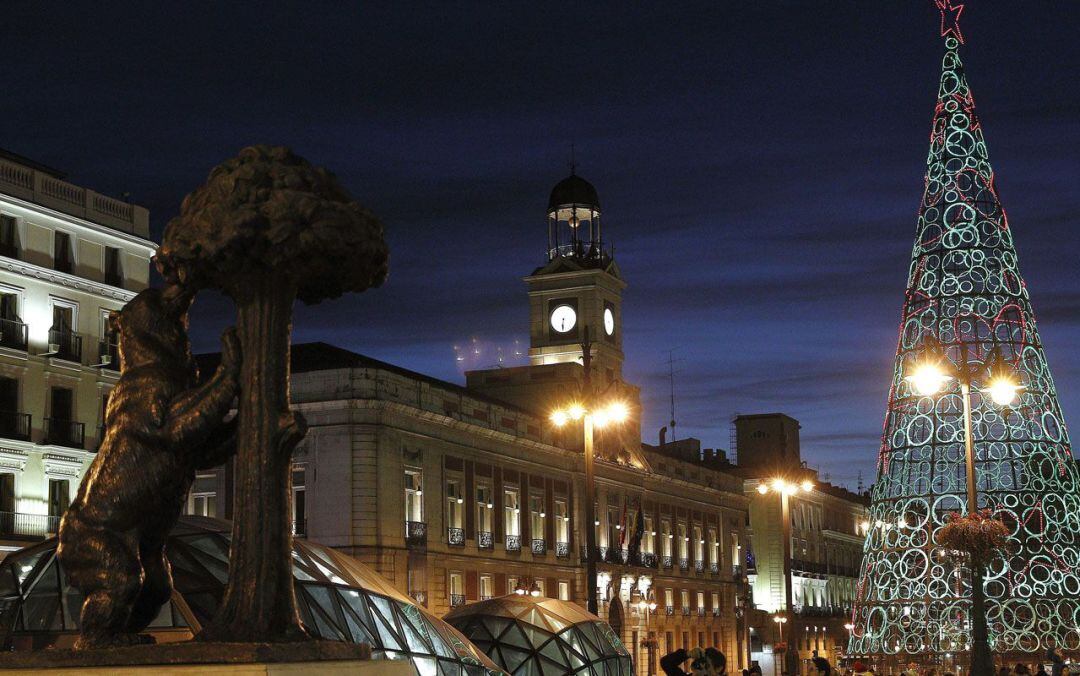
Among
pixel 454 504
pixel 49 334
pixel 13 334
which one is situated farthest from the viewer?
pixel 454 504

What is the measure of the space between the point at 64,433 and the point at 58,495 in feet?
5.95

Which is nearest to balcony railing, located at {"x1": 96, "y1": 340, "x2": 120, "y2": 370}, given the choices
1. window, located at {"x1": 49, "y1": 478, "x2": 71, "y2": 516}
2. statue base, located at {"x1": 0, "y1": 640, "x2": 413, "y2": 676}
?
window, located at {"x1": 49, "y1": 478, "x2": 71, "y2": 516}

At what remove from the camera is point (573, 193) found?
7906 centimetres

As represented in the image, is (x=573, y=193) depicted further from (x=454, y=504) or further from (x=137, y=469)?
(x=137, y=469)

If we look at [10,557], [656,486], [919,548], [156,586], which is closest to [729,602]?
[656,486]

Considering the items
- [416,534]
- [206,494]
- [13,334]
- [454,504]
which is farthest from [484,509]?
[13,334]

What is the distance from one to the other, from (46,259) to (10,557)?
82.3ft

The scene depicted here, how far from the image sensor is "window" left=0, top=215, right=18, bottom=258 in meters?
45.6

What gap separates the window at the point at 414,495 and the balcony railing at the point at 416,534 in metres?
0.43

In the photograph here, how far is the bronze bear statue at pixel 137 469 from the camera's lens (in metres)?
9.31

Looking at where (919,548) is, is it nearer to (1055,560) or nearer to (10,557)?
(1055,560)

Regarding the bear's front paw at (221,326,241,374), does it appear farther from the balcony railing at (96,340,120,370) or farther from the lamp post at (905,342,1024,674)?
the balcony railing at (96,340,120,370)

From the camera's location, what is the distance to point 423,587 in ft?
186

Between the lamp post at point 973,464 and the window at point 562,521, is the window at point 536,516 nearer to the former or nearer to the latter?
the window at point 562,521
